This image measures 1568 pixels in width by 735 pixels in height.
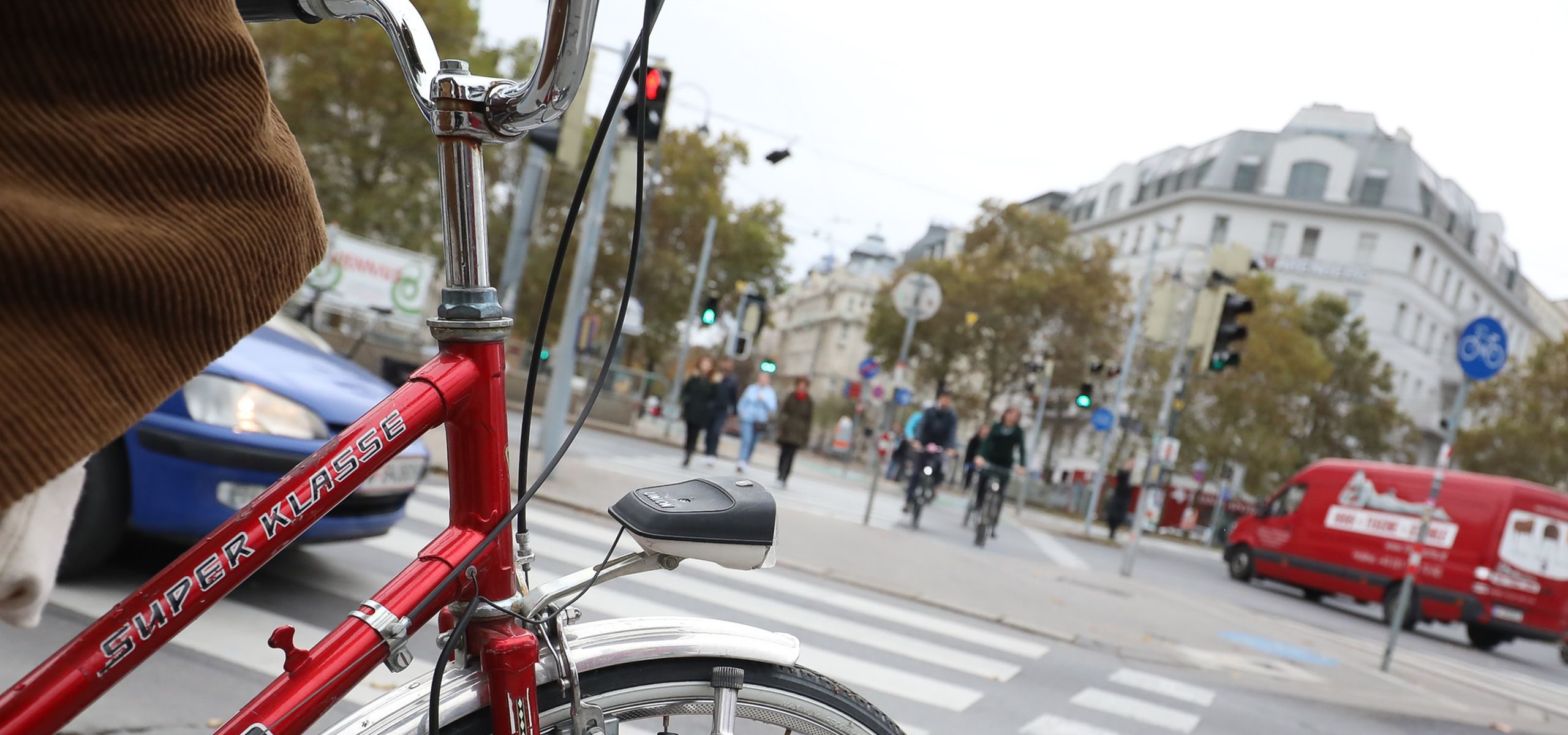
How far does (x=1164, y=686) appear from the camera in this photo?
6.84m

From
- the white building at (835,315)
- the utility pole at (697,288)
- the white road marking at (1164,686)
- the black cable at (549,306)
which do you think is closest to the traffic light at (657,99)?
the white road marking at (1164,686)

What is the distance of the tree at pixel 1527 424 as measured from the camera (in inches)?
1609

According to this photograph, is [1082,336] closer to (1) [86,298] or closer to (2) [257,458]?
(2) [257,458]

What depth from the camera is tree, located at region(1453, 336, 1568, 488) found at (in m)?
40.9

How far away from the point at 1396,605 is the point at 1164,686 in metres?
10.8

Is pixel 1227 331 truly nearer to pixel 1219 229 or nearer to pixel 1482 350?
pixel 1482 350

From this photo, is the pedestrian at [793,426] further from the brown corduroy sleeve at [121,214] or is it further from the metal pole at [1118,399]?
the brown corduroy sleeve at [121,214]

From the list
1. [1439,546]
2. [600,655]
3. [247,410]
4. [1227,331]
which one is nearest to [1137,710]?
[247,410]

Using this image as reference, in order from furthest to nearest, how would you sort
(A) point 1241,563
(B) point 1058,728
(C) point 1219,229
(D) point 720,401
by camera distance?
(C) point 1219,229
(A) point 1241,563
(D) point 720,401
(B) point 1058,728

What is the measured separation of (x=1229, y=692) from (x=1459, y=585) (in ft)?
31.6

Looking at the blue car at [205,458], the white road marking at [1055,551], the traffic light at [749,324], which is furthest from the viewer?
the traffic light at [749,324]

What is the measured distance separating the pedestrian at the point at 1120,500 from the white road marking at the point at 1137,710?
17712 mm

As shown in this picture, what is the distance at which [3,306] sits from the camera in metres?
0.88

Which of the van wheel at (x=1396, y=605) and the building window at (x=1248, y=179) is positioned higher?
the building window at (x=1248, y=179)
